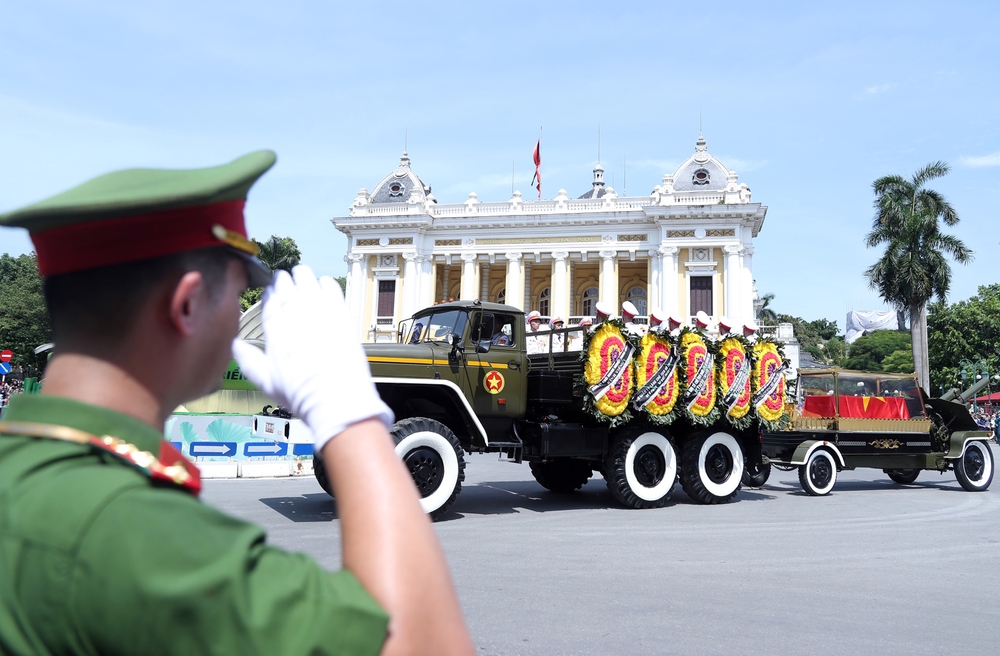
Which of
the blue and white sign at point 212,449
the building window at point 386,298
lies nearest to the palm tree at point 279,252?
the building window at point 386,298

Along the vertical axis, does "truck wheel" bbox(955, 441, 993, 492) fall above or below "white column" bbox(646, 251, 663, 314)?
below

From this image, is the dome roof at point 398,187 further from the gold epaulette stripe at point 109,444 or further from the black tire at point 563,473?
the gold epaulette stripe at point 109,444

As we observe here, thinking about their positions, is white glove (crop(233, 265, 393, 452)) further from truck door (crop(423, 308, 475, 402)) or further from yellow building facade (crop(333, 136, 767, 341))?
yellow building facade (crop(333, 136, 767, 341))

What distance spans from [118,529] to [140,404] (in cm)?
28

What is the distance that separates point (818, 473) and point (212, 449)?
34.6 feet

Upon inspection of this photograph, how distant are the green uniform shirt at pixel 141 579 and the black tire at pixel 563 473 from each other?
10690 millimetres

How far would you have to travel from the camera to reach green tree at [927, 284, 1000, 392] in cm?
4200

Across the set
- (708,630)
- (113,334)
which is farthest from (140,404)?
(708,630)

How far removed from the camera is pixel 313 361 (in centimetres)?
116

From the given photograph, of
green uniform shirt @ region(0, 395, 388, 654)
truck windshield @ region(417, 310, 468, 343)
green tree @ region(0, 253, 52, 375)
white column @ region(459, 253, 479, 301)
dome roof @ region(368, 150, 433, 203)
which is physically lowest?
green uniform shirt @ region(0, 395, 388, 654)

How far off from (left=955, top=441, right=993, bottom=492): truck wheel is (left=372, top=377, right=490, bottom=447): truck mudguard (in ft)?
30.7

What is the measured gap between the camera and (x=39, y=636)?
822 mm

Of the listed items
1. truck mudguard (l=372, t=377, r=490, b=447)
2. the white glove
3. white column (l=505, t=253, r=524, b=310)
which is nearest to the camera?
the white glove

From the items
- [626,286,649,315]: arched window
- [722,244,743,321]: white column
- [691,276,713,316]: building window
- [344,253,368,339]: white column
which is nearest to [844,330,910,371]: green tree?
[626,286,649,315]: arched window
